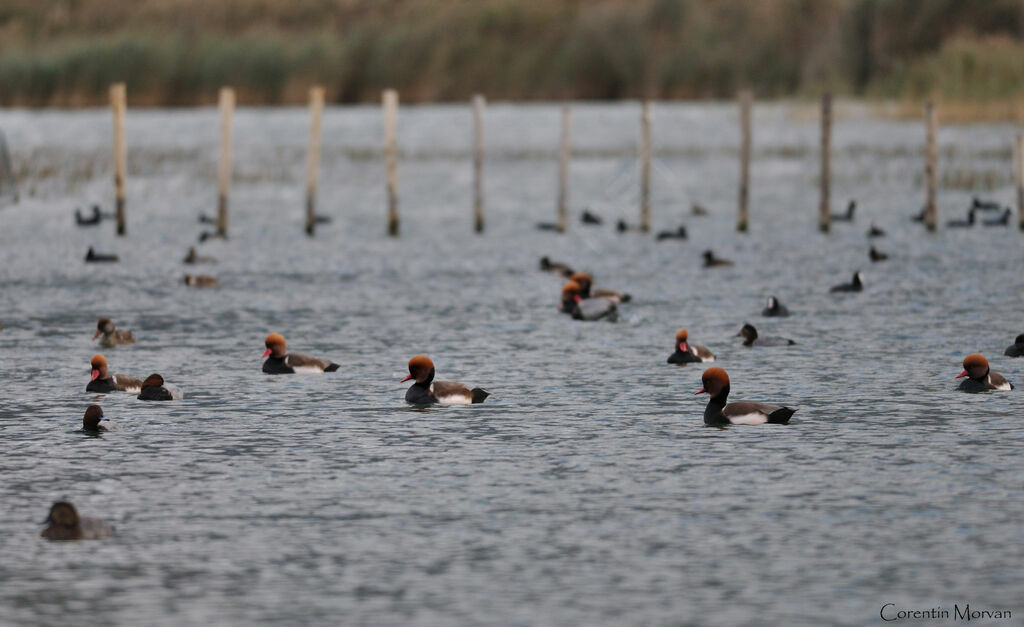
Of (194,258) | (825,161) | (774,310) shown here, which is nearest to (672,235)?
(825,161)

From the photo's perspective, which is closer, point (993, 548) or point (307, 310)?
point (993, 548)

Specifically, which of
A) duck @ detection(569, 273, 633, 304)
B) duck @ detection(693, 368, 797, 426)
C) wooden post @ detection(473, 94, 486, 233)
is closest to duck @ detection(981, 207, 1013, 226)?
wooden post @ detection(473, 94, 486, 233)

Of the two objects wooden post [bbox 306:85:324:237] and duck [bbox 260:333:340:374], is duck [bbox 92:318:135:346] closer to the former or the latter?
duck [bbox 260:333:340:374]

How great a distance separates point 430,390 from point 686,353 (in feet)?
14.2

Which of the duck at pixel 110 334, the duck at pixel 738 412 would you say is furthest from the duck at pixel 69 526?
the duck at pixel 110 334

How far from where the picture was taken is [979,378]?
19.5 metres

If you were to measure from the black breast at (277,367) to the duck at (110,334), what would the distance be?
12.0 ft

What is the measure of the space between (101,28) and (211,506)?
288 feet

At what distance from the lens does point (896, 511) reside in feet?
46.3

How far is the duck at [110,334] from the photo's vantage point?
24234mm

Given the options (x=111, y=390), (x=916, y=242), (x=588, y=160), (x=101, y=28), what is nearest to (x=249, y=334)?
(x=111, y=390)

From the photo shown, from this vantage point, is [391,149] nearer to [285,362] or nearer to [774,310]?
[774,310]

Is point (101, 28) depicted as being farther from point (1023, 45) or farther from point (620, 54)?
point (1023, 45)

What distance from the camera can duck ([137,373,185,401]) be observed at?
64.5 ft
